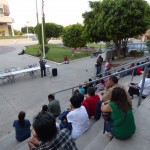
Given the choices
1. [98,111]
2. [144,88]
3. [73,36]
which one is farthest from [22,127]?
[73,36]

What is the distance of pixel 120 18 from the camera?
14.0 metres

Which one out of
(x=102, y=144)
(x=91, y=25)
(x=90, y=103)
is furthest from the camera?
(x=91, y=25)

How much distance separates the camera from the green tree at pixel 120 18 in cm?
1399

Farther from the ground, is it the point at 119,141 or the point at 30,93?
the point at 119,141

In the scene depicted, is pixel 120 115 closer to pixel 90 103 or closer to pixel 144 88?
pixel 90 103

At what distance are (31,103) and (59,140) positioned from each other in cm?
757

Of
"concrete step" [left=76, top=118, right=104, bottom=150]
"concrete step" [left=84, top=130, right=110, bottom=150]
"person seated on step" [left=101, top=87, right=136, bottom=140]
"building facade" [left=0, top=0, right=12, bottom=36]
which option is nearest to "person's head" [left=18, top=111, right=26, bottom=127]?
"concrete step" [left=76, top=118, right=104, bottom=150]

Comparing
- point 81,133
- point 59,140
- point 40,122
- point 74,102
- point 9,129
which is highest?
point 40,122

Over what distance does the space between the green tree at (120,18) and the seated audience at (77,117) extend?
11928mm

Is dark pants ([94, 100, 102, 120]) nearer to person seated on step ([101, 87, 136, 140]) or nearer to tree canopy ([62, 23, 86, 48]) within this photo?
person seated on step ([101, 87, 136, 140])

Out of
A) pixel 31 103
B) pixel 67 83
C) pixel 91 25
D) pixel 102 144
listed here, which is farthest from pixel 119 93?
pixel 91 25

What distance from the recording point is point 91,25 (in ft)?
51.6

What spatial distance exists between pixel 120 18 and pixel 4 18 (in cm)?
6042

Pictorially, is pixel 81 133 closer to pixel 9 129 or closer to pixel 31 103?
pixel 9 129
